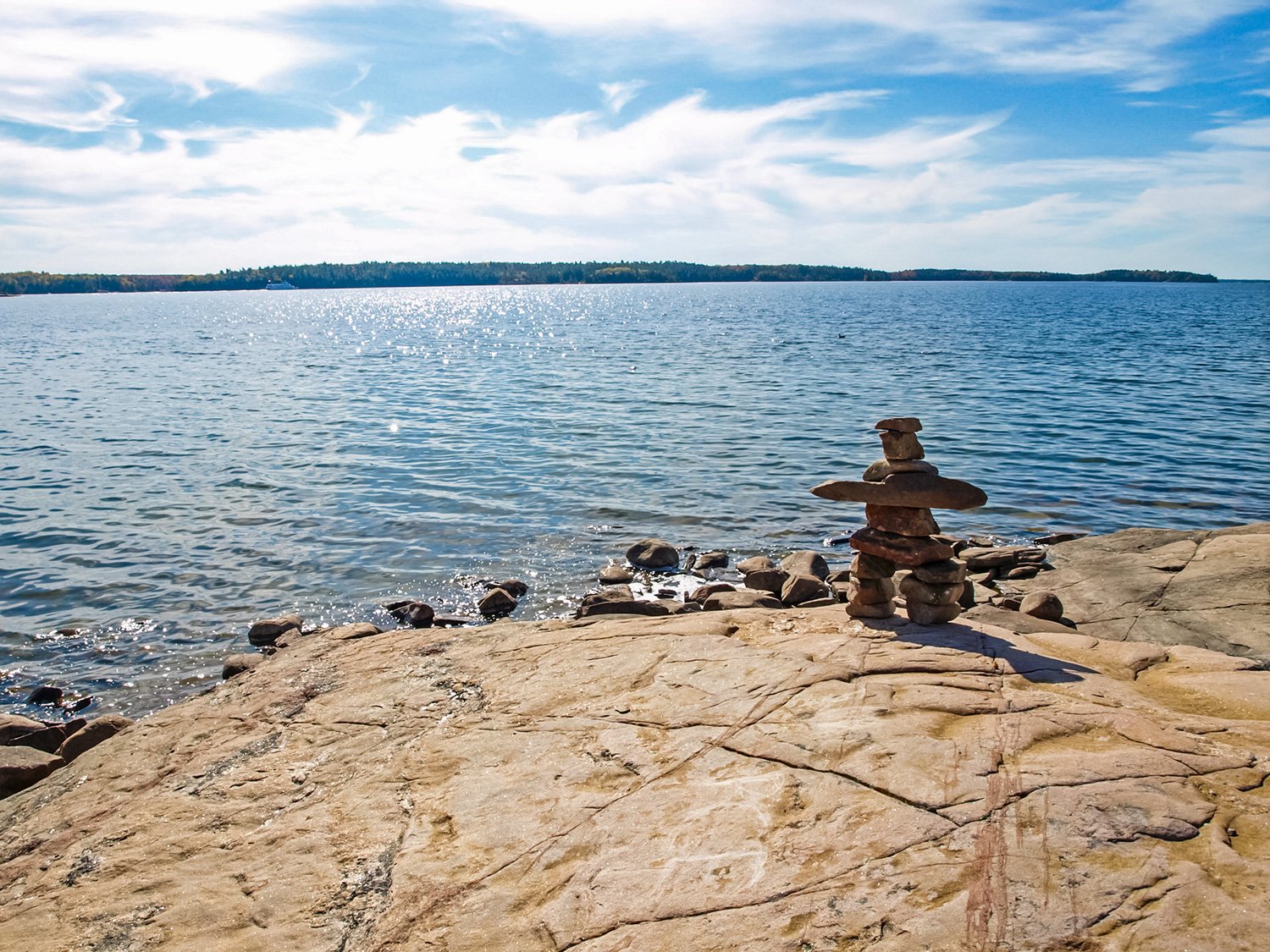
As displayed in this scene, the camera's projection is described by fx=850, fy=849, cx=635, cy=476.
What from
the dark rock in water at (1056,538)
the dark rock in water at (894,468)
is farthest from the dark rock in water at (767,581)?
the dark rock in water at (1056,538)

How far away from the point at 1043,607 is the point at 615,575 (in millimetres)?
7249

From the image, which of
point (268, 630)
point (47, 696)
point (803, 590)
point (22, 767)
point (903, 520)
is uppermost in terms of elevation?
point (903, 520)

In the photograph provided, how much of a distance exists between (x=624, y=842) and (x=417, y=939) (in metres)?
1.35

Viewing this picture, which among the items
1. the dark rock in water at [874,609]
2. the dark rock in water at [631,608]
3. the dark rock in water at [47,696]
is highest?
the dark rock in water at [874,609]

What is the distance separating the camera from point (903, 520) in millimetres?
9492

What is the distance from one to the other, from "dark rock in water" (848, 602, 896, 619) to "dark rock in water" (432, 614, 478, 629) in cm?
686

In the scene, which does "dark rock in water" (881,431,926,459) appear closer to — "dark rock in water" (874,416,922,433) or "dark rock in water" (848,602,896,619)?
"dark rock in water" (874,416,922,433)

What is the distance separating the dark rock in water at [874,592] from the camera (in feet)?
31.2

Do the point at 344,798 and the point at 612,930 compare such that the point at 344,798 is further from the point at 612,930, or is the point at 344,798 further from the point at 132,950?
the point at 612,930

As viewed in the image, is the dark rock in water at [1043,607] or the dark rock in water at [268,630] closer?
the dark rock in water at [1043,607]

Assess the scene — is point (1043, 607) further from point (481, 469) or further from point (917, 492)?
point (481, 469)

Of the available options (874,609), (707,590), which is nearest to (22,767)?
(874,609)

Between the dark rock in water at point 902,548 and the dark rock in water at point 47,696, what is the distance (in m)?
11.0

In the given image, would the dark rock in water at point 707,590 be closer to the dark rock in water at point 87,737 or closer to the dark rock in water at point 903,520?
the dark rock in water at point 903,520
